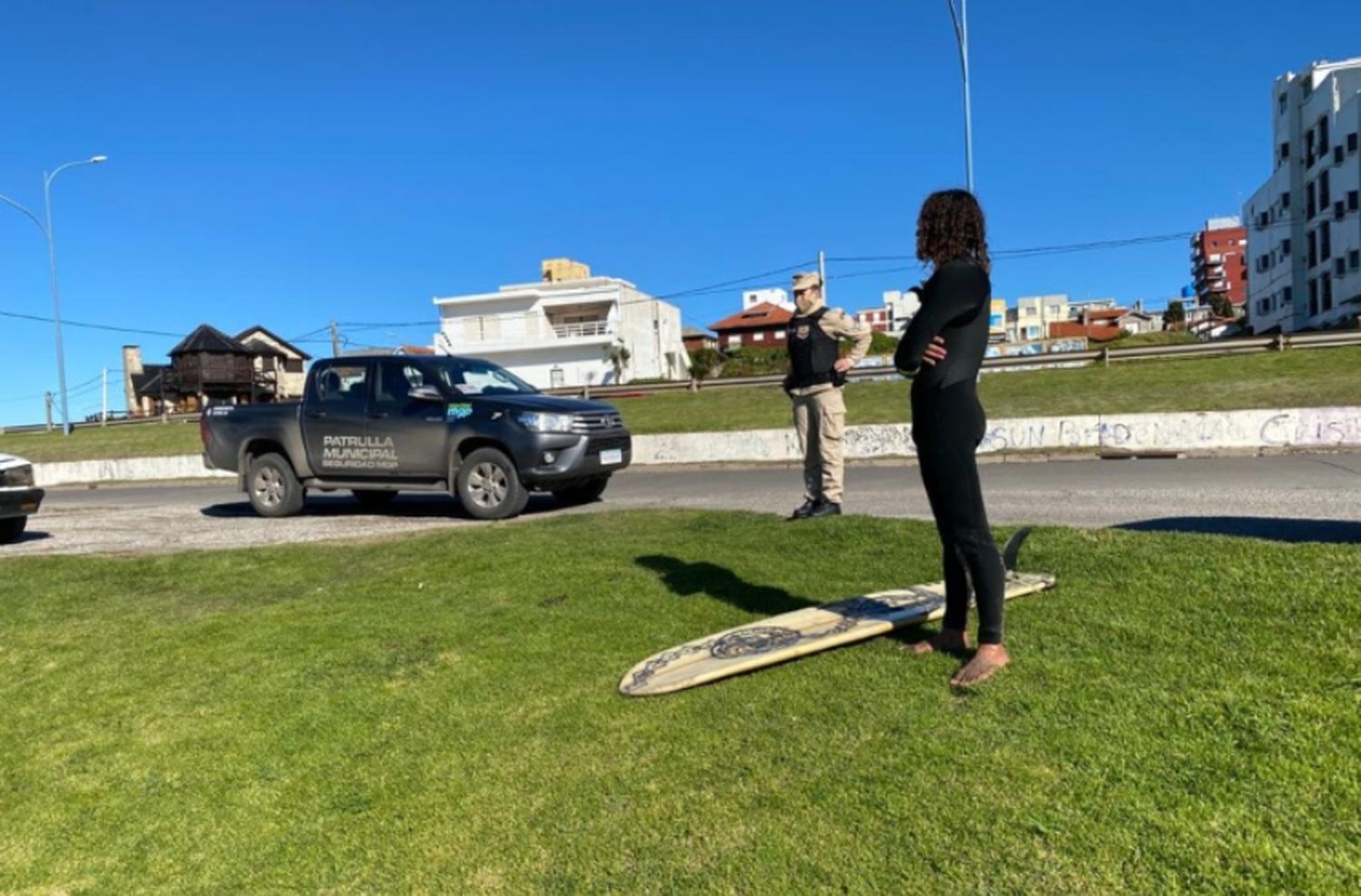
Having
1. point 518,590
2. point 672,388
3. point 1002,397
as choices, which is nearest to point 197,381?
point 672,388

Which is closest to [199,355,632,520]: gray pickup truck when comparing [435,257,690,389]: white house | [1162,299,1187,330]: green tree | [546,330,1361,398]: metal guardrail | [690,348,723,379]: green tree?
[546,330,1361,398]: metal guardrail

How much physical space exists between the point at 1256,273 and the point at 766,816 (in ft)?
263

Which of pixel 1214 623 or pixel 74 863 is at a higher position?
pixel 1214 623

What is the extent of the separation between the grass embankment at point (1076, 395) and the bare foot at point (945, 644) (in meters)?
15.0

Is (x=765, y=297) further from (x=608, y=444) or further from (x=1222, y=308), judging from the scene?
(x=608, y=444)

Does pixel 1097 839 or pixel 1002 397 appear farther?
Result: pixel 1002 397

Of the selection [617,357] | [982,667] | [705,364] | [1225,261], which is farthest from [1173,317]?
[982,667]

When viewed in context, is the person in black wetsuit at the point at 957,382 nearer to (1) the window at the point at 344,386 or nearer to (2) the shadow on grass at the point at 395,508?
(2) the shadow on grass at the point at 395,508

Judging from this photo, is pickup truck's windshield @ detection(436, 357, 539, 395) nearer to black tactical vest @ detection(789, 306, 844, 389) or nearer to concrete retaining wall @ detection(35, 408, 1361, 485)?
black tactical vest @ detection(789, 306, 844, 389)

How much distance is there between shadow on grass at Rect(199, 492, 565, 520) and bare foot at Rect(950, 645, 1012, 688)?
7194 mm

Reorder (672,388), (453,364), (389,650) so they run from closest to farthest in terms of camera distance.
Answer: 1. (389,650)
2. (453,364)
3. (672,388)

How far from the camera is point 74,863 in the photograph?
267cm

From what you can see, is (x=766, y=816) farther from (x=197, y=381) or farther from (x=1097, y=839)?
(x=197, y=381)

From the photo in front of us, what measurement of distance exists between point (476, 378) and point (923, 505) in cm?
550
